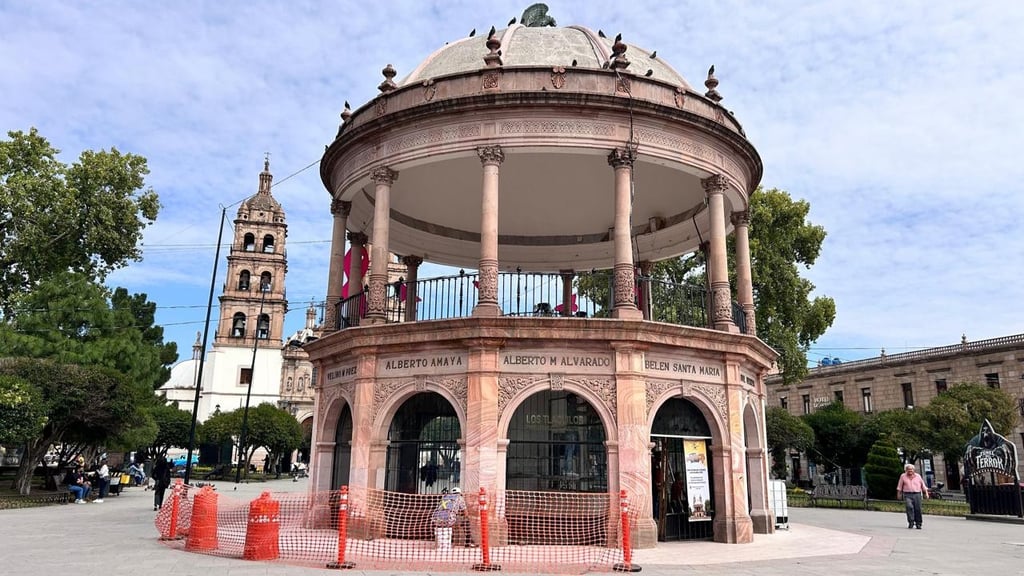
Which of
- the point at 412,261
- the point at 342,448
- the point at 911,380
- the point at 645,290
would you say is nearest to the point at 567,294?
the point at 645,290

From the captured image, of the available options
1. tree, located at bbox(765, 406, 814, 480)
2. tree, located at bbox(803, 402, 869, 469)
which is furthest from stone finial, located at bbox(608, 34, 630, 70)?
tree, located at bbox(803, 402, 869, 469)

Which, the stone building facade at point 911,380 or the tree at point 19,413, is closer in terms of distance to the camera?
the tree at point 19,413

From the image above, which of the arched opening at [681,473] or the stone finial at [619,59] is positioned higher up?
the stone finial at [619,59]

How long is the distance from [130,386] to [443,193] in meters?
17.7

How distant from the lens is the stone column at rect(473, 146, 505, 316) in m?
14.7

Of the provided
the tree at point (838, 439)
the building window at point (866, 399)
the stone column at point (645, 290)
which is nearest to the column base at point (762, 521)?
the stone column at point (645, 290)

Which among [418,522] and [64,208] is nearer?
[418,522]

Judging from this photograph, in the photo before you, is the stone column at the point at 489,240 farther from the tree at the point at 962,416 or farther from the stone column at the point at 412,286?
the tree at the point at 962,416

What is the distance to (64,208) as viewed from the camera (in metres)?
30.7

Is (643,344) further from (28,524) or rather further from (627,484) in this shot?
(28,524)

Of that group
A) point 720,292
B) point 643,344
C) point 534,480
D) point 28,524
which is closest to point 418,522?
point 534,480

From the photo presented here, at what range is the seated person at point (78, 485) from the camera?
92.0 ft

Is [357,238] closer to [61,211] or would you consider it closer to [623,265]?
[623,265]

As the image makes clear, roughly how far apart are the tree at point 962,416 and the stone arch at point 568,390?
30.4 metres
